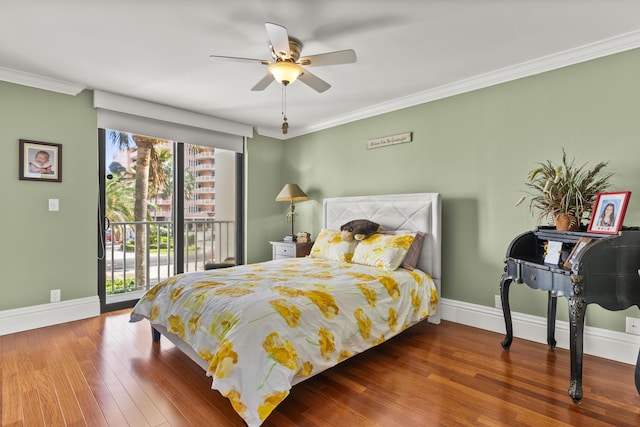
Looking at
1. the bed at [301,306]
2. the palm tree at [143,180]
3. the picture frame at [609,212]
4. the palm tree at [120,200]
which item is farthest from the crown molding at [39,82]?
the picture frame at [609,212]

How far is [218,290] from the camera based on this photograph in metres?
2.21

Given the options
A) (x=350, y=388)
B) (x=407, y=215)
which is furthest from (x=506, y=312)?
(x=350, y=388)

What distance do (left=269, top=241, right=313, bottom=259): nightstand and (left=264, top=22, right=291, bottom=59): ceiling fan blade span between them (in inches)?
99.9

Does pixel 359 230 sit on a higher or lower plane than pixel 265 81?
lower

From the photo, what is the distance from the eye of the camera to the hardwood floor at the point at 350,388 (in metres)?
1.78

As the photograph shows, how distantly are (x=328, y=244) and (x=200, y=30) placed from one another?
91.6 inches

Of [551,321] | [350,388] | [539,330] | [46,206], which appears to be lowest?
[350,388]

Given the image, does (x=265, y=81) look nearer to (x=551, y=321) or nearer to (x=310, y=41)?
(x=310, y=41)

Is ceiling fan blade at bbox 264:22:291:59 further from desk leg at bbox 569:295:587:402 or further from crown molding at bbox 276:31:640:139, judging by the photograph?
desk leg at bbox 569:295:587:402

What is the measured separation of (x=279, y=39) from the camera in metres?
2.08

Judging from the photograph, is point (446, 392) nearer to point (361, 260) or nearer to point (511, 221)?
point (361, 260)

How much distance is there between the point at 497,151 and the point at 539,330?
5.46 ft

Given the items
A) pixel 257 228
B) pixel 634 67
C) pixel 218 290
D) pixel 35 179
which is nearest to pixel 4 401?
pixel 218 290

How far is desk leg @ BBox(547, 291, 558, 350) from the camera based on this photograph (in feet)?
8.55
